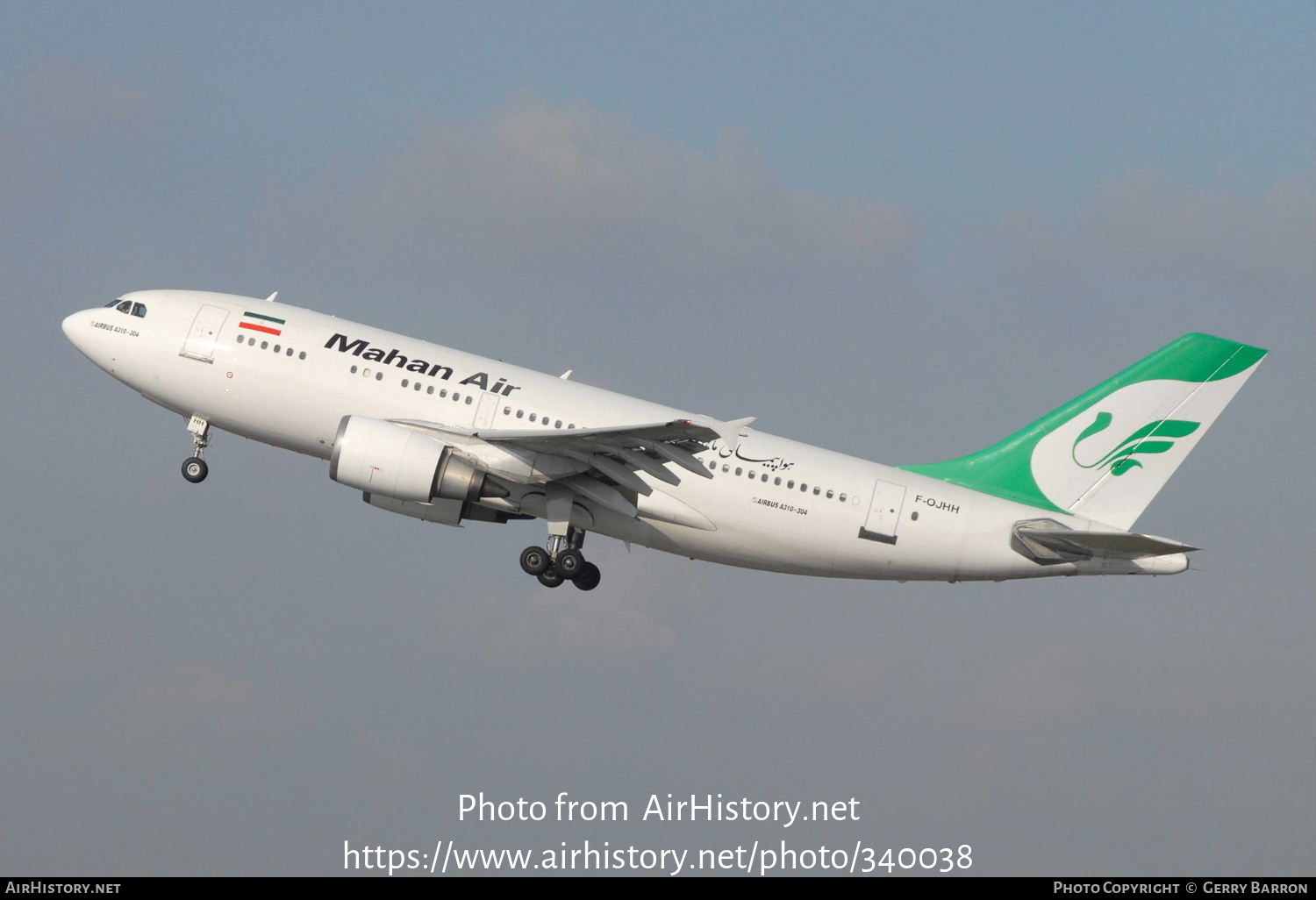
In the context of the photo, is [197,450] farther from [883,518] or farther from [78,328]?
[883,518]

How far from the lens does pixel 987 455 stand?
3875 cm

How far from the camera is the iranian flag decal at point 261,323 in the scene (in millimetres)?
36469

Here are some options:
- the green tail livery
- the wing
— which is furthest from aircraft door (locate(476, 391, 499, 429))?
the green tail livery

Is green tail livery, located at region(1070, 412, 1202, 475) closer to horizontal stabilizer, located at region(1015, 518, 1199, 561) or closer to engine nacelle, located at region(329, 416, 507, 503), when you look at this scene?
horizontal stabilizer, located at region(1015, 518, 1199, 561)

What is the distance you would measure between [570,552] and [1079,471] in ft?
42.9

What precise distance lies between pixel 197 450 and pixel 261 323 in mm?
3689

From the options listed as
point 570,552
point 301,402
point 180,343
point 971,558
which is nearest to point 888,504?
point 971,558

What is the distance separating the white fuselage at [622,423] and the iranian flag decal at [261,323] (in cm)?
9

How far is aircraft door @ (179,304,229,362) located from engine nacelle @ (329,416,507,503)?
4442mm

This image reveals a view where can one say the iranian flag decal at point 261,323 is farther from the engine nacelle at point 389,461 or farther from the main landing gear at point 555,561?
the main landing gear at point 555,561

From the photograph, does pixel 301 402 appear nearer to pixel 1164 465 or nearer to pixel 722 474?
pixel 722 474

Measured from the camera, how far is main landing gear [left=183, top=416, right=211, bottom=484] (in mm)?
37094

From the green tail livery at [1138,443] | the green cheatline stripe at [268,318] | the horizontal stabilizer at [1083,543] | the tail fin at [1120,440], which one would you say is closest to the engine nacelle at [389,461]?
the green cheatline stripe at [268,318]

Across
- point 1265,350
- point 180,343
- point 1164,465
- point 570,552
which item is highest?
point 1265,350
